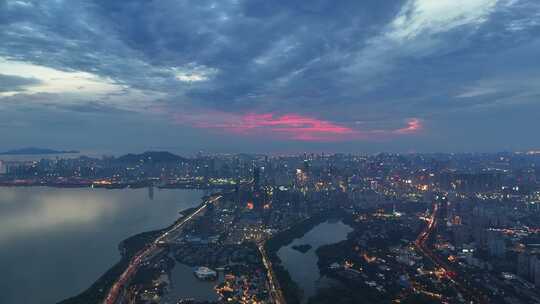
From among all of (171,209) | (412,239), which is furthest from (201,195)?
(412,239)

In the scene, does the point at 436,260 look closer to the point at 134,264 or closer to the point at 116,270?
the point at 134,264

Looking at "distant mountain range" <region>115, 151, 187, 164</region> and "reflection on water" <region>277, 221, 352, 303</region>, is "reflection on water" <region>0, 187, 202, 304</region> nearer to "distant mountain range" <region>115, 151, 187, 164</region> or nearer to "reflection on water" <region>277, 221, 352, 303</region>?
"reflection on water" <region>277, 221, 352, 303</region>

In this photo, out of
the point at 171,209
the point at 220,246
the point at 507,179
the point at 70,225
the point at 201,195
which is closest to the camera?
the point at 220,246

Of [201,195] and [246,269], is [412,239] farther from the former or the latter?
[201,195]

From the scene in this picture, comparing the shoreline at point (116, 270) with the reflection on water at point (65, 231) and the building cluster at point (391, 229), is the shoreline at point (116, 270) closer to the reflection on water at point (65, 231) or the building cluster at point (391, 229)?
the reflection on water at point (65, 231)

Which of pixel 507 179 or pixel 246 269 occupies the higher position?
pixel 507 179
